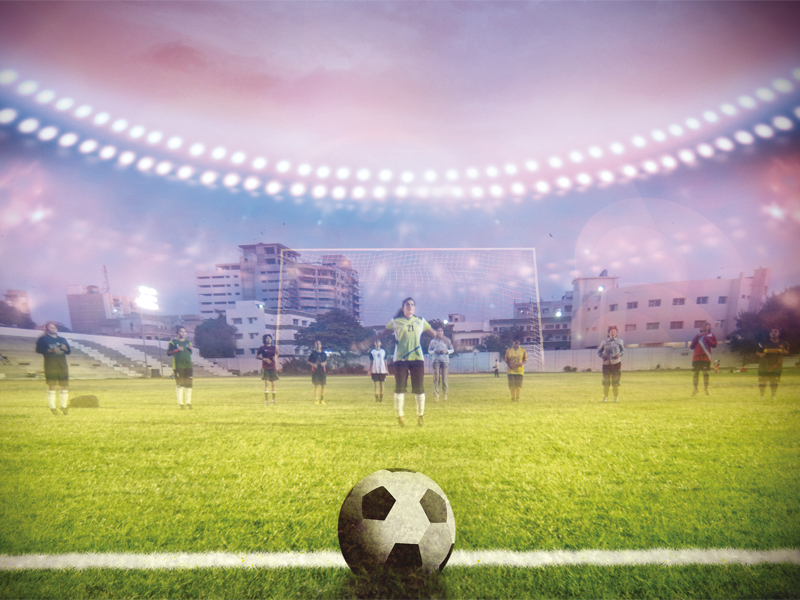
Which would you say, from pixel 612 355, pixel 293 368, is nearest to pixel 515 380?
pixel 612 355

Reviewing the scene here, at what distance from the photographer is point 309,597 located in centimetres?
194

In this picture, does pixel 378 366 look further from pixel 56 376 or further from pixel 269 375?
pixel 56 376

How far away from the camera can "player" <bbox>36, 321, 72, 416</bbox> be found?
7.93 metres

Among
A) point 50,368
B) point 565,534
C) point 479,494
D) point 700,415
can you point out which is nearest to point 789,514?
point 565,534

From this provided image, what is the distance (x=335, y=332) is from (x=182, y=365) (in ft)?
42.0

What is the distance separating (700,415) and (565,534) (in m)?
6.53

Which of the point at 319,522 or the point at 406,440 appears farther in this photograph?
the point at 406,440

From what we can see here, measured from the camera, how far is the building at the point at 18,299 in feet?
83.2

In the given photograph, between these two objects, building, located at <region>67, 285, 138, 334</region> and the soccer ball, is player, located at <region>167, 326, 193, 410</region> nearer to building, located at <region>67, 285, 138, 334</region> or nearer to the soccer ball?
the soccer ball

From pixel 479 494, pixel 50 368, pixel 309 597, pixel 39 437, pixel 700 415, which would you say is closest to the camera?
pixel 309 597

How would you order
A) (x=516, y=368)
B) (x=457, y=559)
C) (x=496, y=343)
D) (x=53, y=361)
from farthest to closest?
1. (x=496, y=343)
2. (x=516, y=368)
3. (x=53, y=361)
4. (x=457, y=559)

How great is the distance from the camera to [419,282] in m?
17.4

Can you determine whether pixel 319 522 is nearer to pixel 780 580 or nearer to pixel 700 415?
pixel 780 580

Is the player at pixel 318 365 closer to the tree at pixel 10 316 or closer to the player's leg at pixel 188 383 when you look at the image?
the player's leg at pixel 188 383
